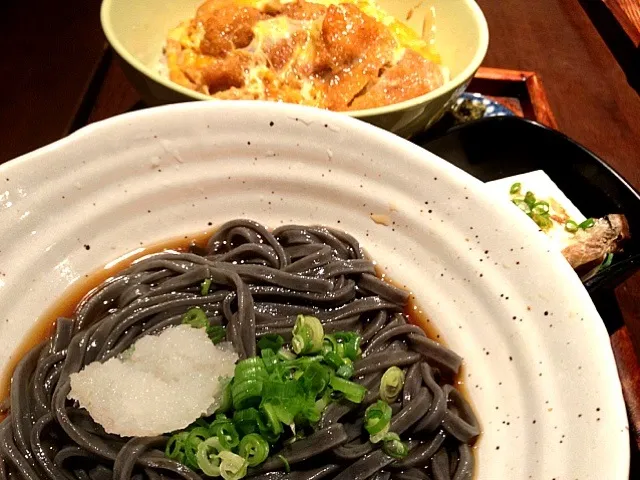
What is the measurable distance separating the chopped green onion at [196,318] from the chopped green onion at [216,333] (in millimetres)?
21

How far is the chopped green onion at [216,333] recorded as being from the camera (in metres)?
1.76

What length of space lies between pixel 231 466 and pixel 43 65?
2394 mm

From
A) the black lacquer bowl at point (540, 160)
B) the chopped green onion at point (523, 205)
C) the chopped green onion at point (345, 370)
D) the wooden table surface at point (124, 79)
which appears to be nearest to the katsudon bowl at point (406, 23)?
the black lacquer bowl at point (540, 160)

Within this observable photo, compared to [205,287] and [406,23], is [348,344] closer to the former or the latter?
[205,287]

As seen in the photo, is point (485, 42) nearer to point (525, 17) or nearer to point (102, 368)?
point (525, 17)

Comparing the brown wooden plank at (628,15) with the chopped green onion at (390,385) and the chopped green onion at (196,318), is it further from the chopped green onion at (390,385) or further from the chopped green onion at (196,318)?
the chopped green onion at (196,318)

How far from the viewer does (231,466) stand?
1457 millimetres

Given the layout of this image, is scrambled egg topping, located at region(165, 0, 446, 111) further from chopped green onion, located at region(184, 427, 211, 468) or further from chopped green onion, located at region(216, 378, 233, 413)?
chopped green onion, located at region(184, 427, 211, 468)

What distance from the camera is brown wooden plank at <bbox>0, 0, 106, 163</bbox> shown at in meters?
2.65

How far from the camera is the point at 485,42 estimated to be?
8.66 feet

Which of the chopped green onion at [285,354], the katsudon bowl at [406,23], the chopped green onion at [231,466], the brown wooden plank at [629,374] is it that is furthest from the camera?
the katsudon bowl at [406,23]

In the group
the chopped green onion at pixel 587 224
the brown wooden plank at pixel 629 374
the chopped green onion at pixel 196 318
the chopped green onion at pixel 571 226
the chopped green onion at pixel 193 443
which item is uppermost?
the chopped green onion at pixel 587 224

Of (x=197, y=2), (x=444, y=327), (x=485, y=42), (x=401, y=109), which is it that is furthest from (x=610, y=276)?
→ (x=197, y=2)

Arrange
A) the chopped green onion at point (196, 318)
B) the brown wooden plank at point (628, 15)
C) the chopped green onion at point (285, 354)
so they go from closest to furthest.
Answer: the chopped green onion at point (285, 354) → the chopped green onion at point (196, 318) → the brown wooden plank at point (628, 15)
